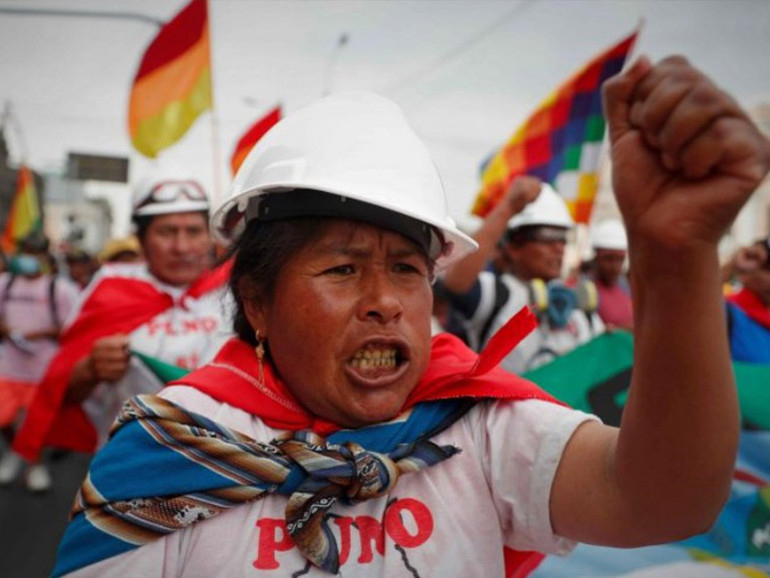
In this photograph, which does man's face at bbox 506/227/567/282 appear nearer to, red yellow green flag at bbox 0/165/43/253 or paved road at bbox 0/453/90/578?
paved road at bbox 0/453/90/578

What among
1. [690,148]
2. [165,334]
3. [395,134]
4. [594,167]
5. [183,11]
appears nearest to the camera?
[690,148]

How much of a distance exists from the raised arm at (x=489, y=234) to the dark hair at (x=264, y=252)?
6.01 ft

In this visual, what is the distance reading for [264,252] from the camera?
1613 mm

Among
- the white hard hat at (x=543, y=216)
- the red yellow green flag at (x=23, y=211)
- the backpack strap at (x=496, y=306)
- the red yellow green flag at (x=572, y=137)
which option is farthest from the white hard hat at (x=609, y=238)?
the red yellow green flag at (x=23, y=211)

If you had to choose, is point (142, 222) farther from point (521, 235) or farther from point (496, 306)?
point (521, 235)

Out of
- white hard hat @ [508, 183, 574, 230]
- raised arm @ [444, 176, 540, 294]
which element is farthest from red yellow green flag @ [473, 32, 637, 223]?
raised arm @ [444, 176, 540, 294]

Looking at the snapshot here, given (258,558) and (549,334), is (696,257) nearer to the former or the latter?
(258,558)

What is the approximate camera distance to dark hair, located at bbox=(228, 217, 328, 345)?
1.54 meters

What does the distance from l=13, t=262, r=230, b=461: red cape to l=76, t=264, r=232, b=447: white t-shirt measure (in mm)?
45

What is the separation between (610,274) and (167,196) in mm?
4084

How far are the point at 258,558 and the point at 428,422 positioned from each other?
0.44 metres

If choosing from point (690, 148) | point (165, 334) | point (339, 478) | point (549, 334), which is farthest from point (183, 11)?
point (690, 148)

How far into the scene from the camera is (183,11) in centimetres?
575

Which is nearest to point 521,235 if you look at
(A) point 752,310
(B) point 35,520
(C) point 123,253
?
(A) point 752,310
